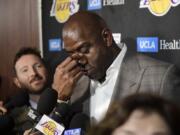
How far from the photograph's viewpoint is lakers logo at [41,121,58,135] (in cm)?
186

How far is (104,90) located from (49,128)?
1.05 ft

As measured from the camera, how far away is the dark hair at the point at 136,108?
3.07ft

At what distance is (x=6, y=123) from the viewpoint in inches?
85.4

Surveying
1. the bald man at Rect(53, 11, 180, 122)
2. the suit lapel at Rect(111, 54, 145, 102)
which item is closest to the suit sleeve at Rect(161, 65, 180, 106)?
the bald man at Rect(53, 11, 180, 122)

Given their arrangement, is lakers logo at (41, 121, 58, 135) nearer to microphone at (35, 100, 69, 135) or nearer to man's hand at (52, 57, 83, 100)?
microphone at (35, 100, 69, 135)

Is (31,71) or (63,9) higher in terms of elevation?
(63,9)

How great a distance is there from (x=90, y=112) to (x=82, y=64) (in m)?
0.30

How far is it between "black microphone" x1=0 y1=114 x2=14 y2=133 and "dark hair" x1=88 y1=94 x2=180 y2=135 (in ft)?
4.19

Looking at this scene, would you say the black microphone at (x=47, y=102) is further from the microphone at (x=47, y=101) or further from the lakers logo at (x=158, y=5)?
the lakers logo at (x=158, y=5)

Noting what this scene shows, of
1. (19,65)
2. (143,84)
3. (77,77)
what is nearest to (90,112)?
(77,77)

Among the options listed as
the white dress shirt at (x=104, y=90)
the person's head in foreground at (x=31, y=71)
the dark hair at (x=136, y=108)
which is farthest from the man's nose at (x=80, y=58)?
the dark hair at (x=136, y=108)

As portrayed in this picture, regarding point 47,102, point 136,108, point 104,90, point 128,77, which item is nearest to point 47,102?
point 47,102

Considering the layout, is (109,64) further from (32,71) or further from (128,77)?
(32,71)

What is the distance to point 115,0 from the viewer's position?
2180mm
